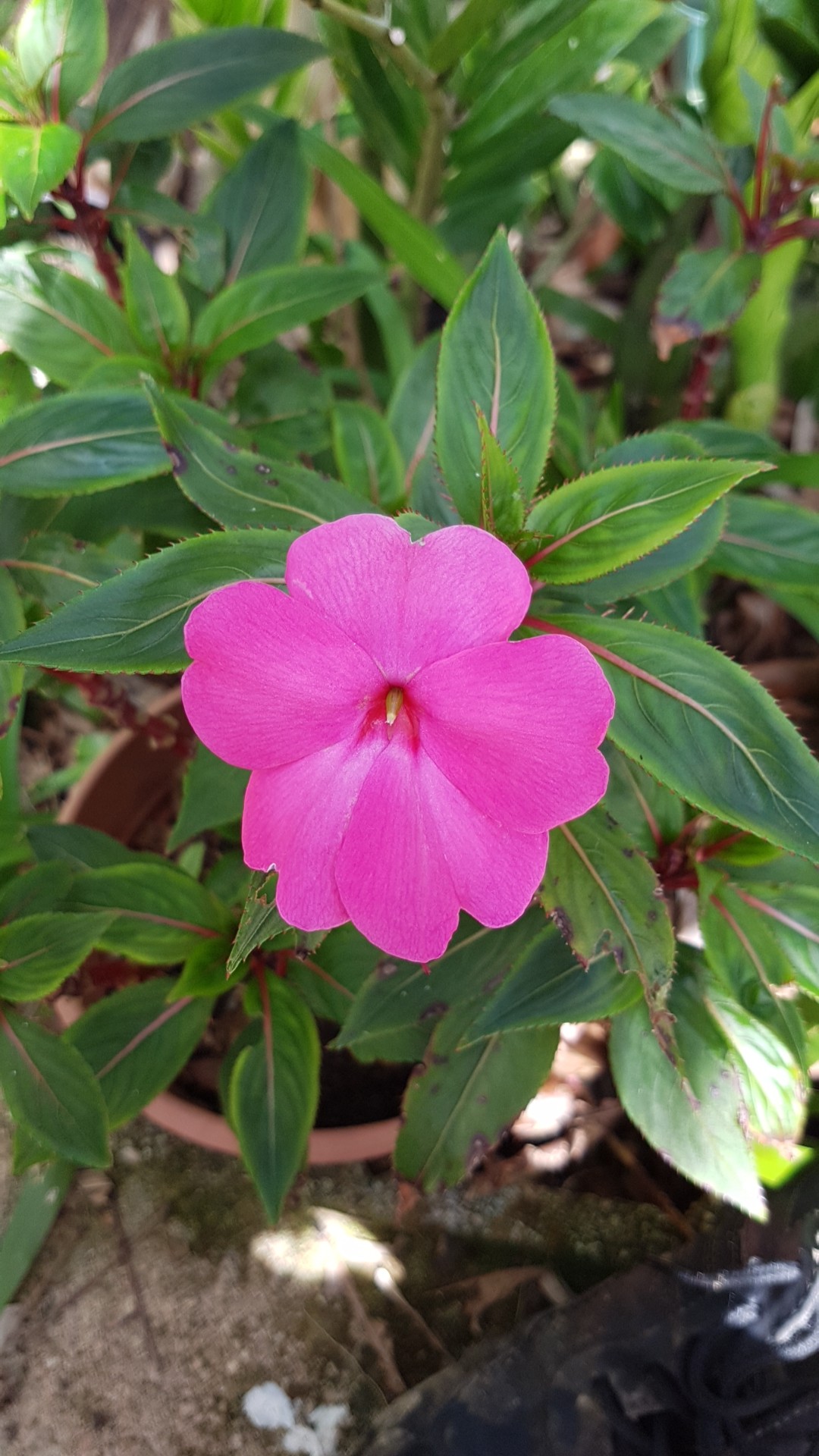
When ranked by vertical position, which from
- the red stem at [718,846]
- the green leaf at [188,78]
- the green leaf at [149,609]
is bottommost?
the red stem at [718,846]

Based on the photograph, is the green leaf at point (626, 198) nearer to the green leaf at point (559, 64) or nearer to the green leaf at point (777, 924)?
the green leaf at point (559, 64)

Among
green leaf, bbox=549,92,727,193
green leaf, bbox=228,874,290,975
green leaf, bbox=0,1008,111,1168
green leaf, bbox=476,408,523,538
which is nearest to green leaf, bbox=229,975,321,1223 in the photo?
green leaf, bbox=0,1008,111,1168

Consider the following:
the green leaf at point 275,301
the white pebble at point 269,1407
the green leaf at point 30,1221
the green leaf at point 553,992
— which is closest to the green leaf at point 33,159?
the green leaf at point 275,301

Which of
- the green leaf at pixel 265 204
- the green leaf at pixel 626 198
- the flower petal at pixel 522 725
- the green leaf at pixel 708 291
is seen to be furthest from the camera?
the green leaf at pixel 626 198

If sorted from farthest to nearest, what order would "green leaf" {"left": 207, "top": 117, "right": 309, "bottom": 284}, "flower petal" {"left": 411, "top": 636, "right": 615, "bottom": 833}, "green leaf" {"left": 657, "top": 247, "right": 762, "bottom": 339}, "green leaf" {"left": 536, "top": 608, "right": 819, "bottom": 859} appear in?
"green leaf" {"left": 207, "top": 117, "right": 309, "bottom": 284}
"green leaf" {"left": 657, "top": 247, "right": 762, "bottom": 339}
"green leaf" {"left": 536, "top": 608, "right": 819, "bottom": 859}
"flower petal" {"left": 411, "top": 636, "right": 615, "bottom": 833}

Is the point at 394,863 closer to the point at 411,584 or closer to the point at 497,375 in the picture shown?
the point at 411,584

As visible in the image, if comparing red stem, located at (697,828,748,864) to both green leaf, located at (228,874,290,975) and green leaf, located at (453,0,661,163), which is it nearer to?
green leaf, located at (228,874,290,975)
